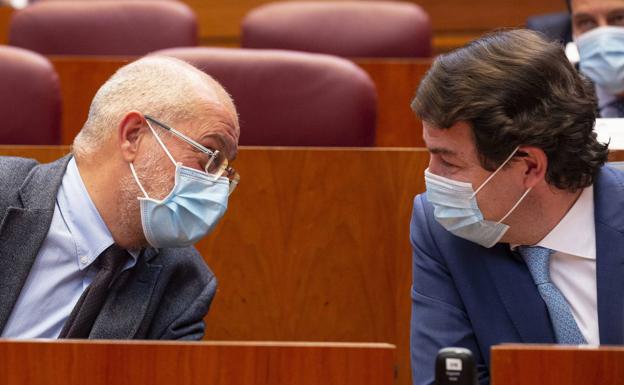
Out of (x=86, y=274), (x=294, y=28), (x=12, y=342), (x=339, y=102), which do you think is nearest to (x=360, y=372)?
(x=12, y=342)

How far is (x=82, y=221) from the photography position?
141cm

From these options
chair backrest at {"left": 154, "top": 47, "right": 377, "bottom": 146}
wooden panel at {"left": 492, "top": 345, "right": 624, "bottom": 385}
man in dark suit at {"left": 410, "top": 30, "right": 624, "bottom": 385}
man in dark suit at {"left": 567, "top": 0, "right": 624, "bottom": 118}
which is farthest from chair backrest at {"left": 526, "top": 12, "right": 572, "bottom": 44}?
wooden panel at {"left": 492, "top": 345, "right": 624, "bottom": 385}

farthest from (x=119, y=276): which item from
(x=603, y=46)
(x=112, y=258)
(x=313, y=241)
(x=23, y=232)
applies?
(x=603, y=46)

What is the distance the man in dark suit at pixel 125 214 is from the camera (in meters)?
1.37

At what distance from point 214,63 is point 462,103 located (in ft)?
2.69

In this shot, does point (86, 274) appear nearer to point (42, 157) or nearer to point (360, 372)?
point (42, 157)

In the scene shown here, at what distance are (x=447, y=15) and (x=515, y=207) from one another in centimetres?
218

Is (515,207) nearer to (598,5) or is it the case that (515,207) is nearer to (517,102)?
(517,102)

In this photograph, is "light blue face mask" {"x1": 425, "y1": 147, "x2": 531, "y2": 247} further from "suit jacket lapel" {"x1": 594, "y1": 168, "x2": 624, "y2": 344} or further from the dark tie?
the dark tie

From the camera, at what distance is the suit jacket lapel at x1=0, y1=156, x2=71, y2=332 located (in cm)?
136

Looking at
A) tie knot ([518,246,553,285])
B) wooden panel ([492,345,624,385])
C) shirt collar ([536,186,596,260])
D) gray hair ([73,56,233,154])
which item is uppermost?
gray hair ([73,56,233,154])

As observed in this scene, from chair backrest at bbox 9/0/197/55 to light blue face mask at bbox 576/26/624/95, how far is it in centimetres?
96

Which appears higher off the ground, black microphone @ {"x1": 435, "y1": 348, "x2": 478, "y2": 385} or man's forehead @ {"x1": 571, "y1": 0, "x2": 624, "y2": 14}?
man's forehead @ {"x1": 571, "y1": 0, "x2": 624, "y2": 14}

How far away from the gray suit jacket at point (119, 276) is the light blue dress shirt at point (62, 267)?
0.06ft
